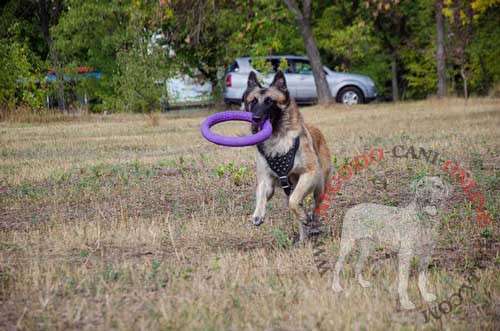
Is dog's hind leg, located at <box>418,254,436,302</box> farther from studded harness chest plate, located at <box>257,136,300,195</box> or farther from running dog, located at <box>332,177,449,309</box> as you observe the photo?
studded harness chest plate, located at <box>257,136,300,195</box>

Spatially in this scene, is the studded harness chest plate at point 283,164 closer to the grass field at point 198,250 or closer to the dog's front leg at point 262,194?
the dog's front leg at point 262,194

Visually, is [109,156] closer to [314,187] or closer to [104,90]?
[314,187]

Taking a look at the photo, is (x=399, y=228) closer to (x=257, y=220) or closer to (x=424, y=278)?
(x=424, y=278)

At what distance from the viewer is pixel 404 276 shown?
5191mm

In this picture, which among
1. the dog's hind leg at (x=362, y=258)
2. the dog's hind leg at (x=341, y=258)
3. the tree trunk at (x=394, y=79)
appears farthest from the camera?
the tree trunk at (x=394, y=79)

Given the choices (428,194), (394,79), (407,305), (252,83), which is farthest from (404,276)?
(394,79)

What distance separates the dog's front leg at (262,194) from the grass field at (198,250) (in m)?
0.25

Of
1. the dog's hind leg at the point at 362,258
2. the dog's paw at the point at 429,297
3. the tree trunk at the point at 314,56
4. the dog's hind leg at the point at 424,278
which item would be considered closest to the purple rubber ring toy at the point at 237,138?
the dog's hind leg at the point at 362,258

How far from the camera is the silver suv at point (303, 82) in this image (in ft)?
95.5

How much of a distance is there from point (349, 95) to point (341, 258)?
24.7 meters

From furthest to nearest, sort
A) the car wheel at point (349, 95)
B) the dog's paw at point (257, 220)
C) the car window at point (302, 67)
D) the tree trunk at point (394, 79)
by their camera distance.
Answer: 1. the tree trunk at point (394, 79)
2. the car window at point (302, 67)
3. the car wheel at point (349, 95)
4. the dog's paw at point (257, 220)

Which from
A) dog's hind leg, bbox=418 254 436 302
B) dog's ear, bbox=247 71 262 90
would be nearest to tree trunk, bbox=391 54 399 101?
dog's ear, bbox=247 71 262 90

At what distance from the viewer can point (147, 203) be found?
29.2 feet

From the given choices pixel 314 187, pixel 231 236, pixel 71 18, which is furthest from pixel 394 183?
pixel 71 18
